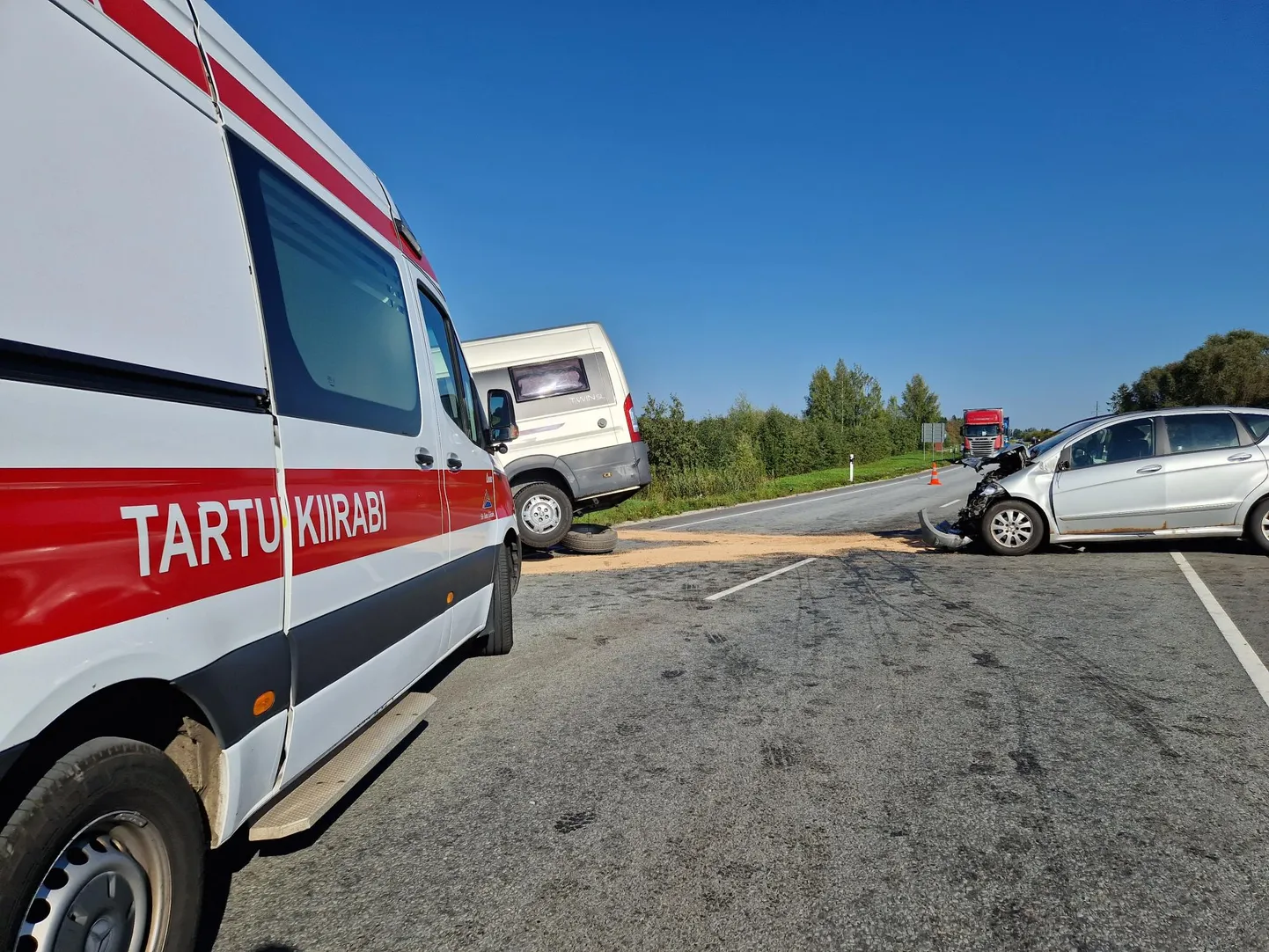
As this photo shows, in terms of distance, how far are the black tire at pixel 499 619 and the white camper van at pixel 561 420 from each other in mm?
4884

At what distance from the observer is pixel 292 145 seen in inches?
118

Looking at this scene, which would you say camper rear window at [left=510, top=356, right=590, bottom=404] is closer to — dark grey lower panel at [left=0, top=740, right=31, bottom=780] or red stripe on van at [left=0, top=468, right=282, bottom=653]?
red stripe on van at [left=0, top=468, right=282, bottom=653]

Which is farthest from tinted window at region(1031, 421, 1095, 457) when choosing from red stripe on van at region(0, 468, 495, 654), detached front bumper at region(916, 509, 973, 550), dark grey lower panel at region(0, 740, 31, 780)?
dark grey lower panel at region(0, 740, 31, 780)

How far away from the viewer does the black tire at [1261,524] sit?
8953 mm

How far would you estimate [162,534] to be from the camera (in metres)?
1.93

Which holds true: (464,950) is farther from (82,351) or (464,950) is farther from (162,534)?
(82,351)

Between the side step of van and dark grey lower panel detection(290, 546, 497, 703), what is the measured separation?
14.2 inches

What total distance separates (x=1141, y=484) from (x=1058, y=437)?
3.76ft

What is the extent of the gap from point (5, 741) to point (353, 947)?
4.51 ft

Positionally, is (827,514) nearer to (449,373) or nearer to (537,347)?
(537,347)

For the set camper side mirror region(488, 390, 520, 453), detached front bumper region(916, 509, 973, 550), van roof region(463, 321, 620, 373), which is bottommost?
detached front bumper region(916, 509, 973, 550)

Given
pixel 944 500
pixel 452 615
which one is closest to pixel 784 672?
pixel 452 615

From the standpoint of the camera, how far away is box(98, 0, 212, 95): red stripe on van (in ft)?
6.61

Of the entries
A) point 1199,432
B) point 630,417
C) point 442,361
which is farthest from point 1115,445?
point 442,361
